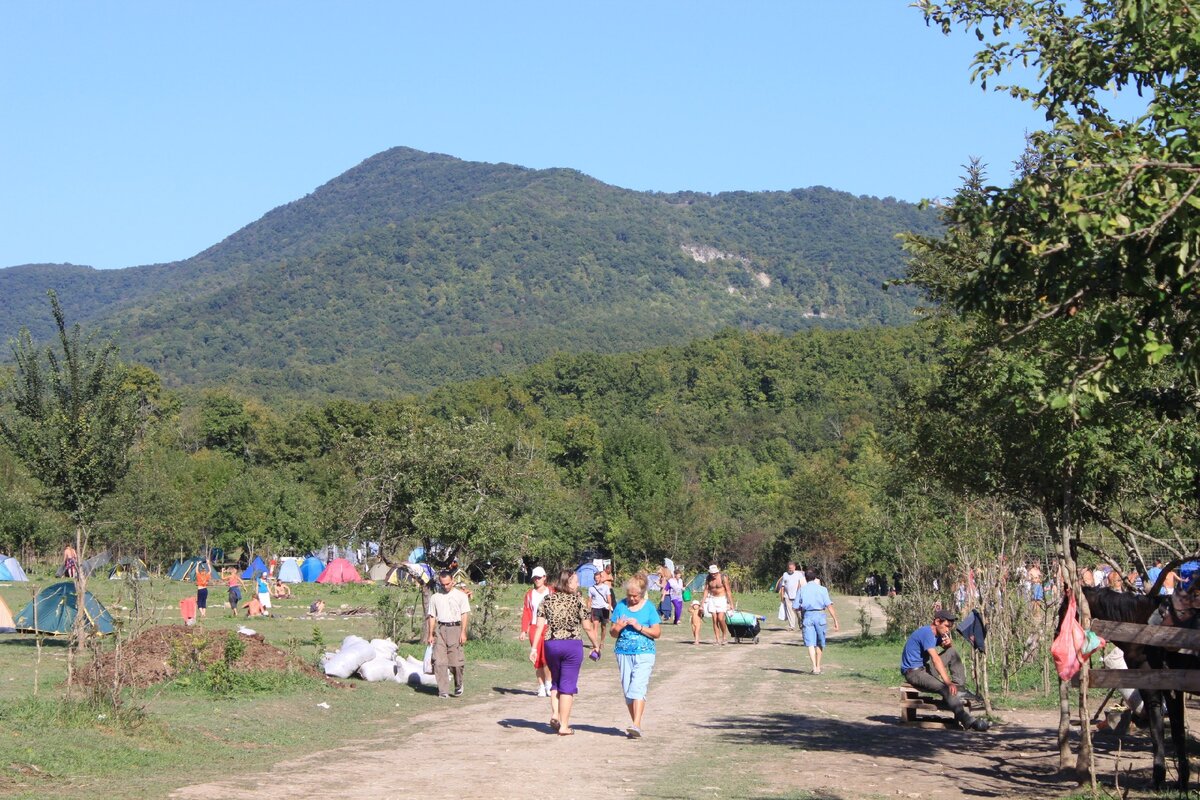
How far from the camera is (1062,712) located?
1090cm

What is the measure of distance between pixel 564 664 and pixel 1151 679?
543 centimetres

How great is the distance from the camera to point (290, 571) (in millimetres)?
62406

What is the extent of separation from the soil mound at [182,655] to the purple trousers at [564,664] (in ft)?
12.8

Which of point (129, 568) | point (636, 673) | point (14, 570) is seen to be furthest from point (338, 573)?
point (636, 673)

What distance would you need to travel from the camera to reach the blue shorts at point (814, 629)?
66.0 ft

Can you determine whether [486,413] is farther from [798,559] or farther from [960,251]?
[960,251]

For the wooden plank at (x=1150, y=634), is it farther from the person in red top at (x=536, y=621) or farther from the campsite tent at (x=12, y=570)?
the campsite tent at (x=12, y=570)

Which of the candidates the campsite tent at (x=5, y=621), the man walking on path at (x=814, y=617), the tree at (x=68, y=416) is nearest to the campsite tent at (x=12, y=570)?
the campsite tent at (x=5, y=621)

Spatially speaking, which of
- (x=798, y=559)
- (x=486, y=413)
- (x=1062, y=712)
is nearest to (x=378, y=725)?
(x=1062, y=712)

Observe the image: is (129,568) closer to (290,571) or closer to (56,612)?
(56,612)

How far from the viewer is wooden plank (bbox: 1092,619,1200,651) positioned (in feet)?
28.4

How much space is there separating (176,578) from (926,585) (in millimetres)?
44806

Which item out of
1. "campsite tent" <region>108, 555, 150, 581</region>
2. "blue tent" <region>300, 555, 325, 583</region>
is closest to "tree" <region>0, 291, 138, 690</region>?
"campsite tent" <region>108, 555, 150, 581</region>

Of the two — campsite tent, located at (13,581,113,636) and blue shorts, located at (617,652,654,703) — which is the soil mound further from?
blue shorts, located at (617,652,654,703)
